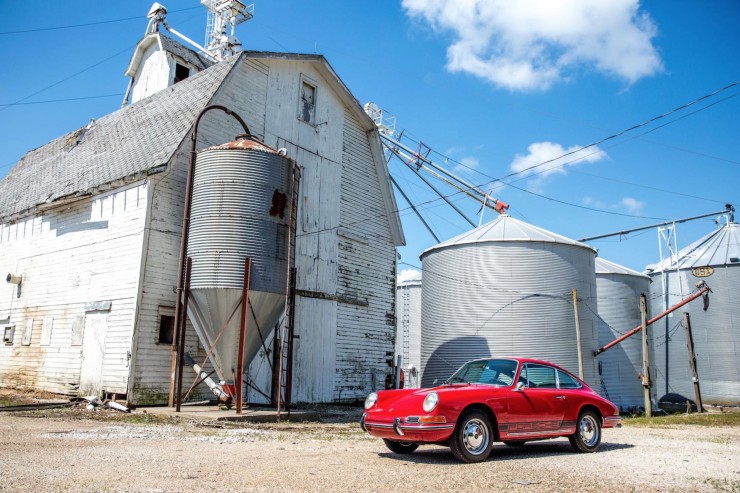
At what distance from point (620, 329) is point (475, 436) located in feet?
60.5

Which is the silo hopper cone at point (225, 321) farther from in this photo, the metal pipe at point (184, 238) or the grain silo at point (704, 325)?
the grain silo at point (704, 325)

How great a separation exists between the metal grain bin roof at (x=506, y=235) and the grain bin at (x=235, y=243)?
25.8 ft

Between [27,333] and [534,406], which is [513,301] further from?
[27,333]

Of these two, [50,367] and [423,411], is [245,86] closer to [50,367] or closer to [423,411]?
[50,367]

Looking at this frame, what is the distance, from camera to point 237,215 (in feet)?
44.1

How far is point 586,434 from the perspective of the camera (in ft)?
28.4

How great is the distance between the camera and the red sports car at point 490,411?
23.2ft

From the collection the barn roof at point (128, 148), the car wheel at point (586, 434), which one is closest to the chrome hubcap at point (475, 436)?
the car wheel at point (586, 434)

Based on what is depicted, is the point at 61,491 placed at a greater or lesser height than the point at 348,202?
lesser

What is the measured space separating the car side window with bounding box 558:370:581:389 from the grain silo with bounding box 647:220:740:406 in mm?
18924

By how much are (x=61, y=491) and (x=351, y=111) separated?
17.4m

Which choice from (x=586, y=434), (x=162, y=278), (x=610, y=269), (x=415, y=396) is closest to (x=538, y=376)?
(x=586, y=434)

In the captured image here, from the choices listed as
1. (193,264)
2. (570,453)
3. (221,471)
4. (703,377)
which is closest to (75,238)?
(193,264)

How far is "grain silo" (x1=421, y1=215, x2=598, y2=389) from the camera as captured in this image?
61.1 ft
